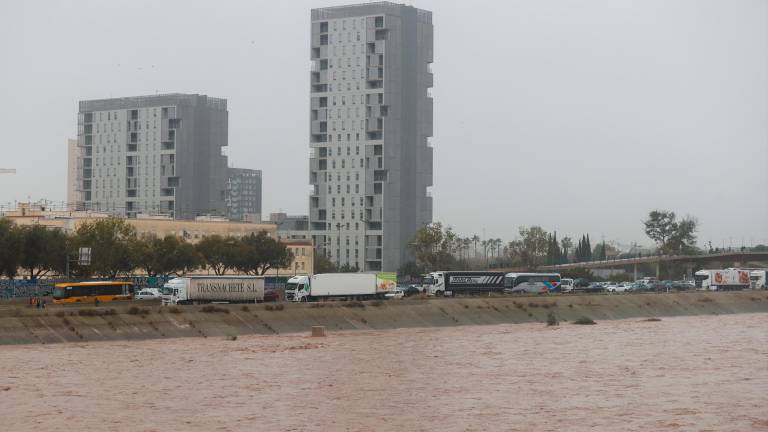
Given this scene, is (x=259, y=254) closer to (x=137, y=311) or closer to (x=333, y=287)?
(x=333, y=287)

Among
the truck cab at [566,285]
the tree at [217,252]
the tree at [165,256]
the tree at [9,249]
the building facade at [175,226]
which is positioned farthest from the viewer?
the building facade at [175,226]

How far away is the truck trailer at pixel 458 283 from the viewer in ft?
418

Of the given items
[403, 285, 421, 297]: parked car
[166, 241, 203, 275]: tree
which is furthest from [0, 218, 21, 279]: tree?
[403, 285, 421, 297]: parked car

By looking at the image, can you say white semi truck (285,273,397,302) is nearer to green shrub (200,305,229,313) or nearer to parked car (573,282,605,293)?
green shrub (200,305,229,313)

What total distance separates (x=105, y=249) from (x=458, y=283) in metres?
39.9

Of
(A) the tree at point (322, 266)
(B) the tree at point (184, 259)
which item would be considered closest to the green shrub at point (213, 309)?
(B) the tree at point (184, 259)

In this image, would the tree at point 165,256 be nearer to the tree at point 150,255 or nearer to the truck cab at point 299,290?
the tree at point 150,255

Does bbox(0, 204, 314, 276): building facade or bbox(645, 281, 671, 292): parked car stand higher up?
bbox(0, 204, 314, 276): building facade

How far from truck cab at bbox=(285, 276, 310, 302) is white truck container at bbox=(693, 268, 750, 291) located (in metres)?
75.2

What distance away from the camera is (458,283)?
128 m

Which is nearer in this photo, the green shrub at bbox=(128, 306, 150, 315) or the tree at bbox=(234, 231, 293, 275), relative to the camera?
the green shrub at bbox=(128, 306, 150, 315)

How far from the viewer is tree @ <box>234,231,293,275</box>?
152 meters

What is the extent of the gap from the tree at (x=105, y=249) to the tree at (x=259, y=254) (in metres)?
19.8

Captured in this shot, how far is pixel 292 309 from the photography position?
92.1m
